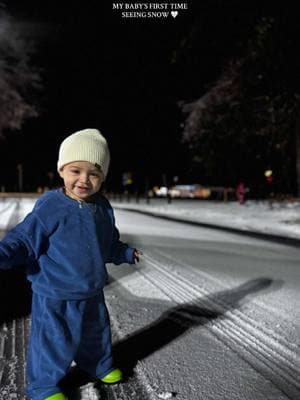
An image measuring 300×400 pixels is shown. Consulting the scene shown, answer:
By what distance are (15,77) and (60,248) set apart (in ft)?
49.2

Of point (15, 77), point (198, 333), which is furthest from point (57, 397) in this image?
point (15, 77)

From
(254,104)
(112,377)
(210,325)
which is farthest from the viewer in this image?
(254,104)

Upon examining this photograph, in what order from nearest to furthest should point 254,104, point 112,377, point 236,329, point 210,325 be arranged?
1. point 112,377
2. point 236,329
3. point 210,325
4. point 254,104

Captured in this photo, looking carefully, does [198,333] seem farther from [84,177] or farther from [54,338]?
[84,177]

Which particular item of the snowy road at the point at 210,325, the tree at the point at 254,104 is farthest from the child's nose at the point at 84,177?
the tree at the point at 254,104

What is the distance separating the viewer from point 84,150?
2889 mm

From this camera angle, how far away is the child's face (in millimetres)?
2844

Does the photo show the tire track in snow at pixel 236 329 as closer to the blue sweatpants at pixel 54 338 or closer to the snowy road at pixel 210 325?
the snowy road at pixel 210 325

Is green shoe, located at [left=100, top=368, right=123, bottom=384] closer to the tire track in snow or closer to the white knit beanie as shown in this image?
the tire track in snow

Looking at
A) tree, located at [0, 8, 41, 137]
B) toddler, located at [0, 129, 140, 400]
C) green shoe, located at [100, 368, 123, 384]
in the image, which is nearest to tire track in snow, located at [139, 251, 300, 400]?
green shoe, located at [100, 368, 123, 384]

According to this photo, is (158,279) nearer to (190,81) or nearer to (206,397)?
(206,397)

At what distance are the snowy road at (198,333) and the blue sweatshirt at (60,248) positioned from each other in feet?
2.40

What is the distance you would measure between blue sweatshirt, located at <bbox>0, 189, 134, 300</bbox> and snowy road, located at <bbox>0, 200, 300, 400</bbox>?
28.8 inches

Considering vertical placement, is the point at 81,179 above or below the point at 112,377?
above
